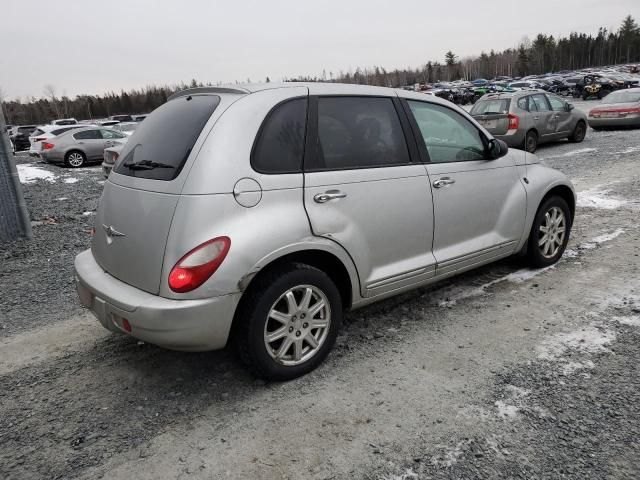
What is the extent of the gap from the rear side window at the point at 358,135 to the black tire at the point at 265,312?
27.0 inches

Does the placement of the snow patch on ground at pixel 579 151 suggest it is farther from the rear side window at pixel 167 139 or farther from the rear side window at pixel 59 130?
the rear side window at pixel 59 130

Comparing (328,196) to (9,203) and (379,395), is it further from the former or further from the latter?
(9,203)

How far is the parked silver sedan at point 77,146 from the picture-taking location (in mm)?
17500

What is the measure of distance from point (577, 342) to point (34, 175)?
15.6 m

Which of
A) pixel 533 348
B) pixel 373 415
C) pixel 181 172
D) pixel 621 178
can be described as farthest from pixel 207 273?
pixel 621 178

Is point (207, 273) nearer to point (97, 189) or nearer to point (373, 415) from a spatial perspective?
point (373, 415)

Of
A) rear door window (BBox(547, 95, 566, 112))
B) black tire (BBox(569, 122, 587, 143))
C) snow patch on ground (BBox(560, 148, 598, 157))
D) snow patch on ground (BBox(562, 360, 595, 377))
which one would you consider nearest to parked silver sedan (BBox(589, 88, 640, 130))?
black tire (BBox(569, 122, 587, 143))

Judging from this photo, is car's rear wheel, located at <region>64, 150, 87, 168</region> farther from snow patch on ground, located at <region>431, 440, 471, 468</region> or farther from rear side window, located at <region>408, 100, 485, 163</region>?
snow patch on ground, located at <region>431, 440, 471, 468</region>

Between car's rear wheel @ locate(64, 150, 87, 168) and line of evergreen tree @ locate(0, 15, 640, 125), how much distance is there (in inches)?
2954

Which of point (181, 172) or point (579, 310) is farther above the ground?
point (181, 172)

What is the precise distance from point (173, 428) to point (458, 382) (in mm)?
1670

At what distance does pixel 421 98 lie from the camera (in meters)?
3.88

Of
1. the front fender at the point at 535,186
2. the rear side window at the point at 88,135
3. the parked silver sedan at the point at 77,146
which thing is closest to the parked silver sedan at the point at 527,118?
the front fender at the point at 535,186

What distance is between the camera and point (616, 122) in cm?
1605
